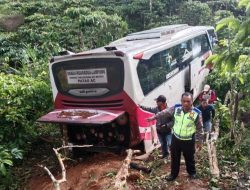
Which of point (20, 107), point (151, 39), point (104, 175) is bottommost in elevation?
point (104, 175)

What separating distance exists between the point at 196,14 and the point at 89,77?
42.5 ft

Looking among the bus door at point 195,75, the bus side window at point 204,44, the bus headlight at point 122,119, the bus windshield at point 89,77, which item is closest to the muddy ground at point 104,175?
the bus headlight at point 122,119

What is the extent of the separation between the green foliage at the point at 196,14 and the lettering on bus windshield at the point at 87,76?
12.8 meters

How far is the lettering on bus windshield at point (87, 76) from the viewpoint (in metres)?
6.53

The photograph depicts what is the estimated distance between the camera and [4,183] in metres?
6.59

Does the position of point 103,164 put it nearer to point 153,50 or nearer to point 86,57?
point 86,57

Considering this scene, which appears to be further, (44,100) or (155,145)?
(44,100)

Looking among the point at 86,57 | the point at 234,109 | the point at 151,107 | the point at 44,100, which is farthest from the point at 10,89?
the point at 234,109

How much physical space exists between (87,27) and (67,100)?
6.73 metres

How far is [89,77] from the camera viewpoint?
21.8 feet

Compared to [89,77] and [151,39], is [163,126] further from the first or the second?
[151,39]

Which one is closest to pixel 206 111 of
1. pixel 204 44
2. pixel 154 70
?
pixel 154 70

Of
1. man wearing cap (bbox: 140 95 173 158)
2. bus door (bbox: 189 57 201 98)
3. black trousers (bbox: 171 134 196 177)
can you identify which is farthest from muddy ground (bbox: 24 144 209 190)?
bus door (bbox: 189 57 201 98)

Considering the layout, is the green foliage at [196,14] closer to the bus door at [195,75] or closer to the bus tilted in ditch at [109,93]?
the bus door at [195,75]
